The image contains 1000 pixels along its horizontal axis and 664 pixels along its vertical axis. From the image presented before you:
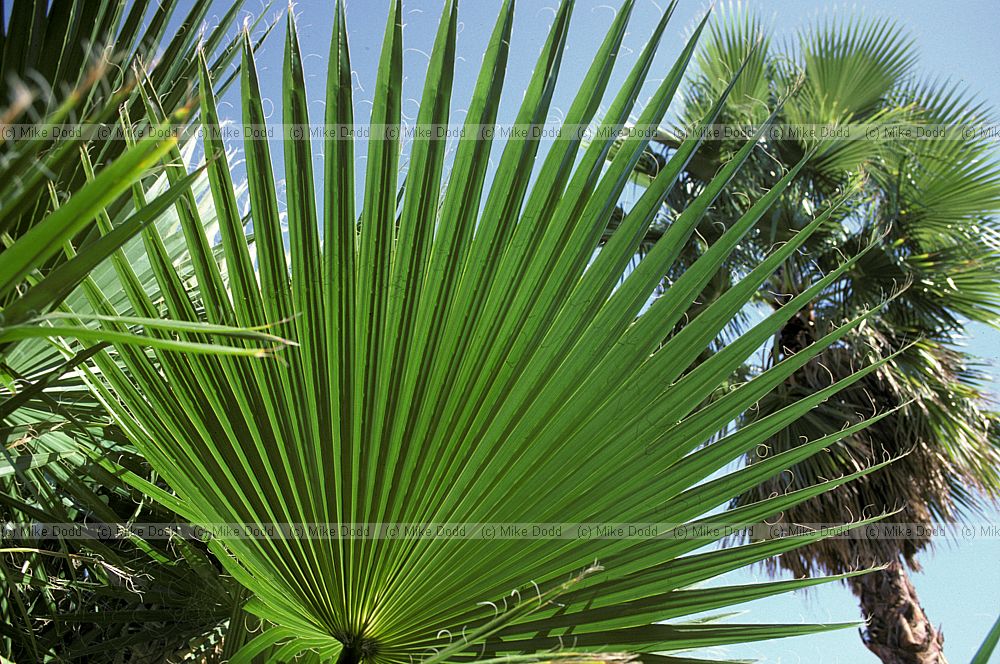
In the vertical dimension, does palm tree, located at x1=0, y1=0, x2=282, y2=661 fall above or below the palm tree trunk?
above

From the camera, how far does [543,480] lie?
45.8 inches

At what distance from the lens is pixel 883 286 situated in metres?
5.26

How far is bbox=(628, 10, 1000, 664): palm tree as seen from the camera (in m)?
4.69

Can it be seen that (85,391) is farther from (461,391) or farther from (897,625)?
(897,625)

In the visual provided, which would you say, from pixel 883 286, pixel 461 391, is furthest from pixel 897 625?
pixel 461 391

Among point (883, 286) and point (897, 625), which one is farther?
point (883, 286)

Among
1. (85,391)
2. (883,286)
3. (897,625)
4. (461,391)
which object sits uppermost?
(883,286)

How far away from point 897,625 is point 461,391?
4548 millimetres

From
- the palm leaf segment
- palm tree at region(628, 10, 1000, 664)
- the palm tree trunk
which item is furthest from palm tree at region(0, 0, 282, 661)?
the palm tree trunk

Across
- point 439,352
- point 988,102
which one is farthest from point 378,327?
point 988,102

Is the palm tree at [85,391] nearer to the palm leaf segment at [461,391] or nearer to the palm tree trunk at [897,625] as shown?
the palm leaf segment at [461,391]

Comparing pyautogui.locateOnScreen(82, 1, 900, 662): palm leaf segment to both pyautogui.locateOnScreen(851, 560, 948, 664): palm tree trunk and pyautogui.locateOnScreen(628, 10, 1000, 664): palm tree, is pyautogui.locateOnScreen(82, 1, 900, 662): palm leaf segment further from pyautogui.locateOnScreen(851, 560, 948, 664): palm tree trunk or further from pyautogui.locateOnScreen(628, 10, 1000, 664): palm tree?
pyautogui.locateOnScreen(851, 560, 948, 664): palm tree trunk

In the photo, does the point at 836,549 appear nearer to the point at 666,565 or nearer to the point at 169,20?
the point at 666,565

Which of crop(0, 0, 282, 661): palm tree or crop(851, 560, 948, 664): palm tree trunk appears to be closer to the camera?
crop(0, 0, 282, 661): palm tree
